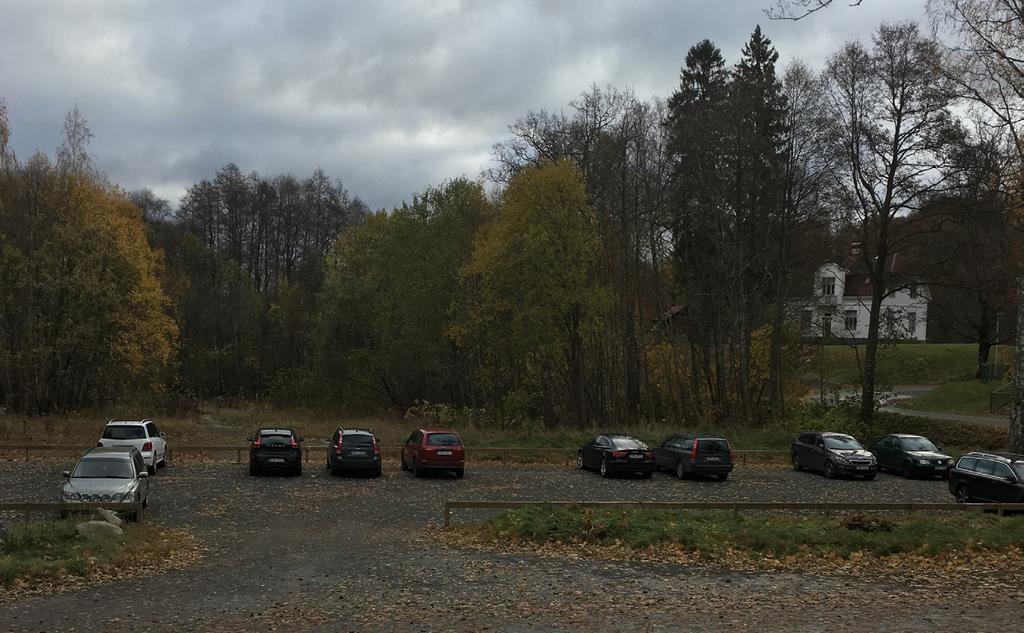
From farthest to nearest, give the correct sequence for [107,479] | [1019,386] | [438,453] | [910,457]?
[910,457] < [438,453] < [1019,386] < [107,479]

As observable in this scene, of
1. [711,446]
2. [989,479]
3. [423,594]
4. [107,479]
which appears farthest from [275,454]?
[989,479]

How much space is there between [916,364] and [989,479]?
151ft

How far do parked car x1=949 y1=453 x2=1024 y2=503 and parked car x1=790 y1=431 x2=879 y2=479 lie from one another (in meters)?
5.23

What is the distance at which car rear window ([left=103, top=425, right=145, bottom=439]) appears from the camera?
84.8 ft

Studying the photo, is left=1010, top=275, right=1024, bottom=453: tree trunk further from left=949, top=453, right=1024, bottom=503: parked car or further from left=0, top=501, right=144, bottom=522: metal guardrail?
left=0, top=501, right=144, bottom=522: metal guardrail

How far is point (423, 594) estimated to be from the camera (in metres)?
11.4

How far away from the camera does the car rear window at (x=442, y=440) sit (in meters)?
26.4

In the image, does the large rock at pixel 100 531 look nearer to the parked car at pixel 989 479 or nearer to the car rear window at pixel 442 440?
the car rear window at pixel 442 440

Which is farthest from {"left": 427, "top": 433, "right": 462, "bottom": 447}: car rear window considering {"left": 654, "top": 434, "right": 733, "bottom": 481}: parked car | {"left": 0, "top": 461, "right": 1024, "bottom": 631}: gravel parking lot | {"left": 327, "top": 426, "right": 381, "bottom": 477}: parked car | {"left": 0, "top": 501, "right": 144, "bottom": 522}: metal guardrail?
{"left": 0, "top": 501, "right": 144, "bottom": 522}: metal guardrail

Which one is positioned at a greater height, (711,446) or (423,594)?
(711,446)

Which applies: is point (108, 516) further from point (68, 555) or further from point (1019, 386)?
point (1019, 386)

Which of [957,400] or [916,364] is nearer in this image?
[957,400]

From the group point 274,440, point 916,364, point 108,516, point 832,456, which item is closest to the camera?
point 108,516

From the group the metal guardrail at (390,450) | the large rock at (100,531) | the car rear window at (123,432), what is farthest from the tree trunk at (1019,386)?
the car rear window at (123,432)
